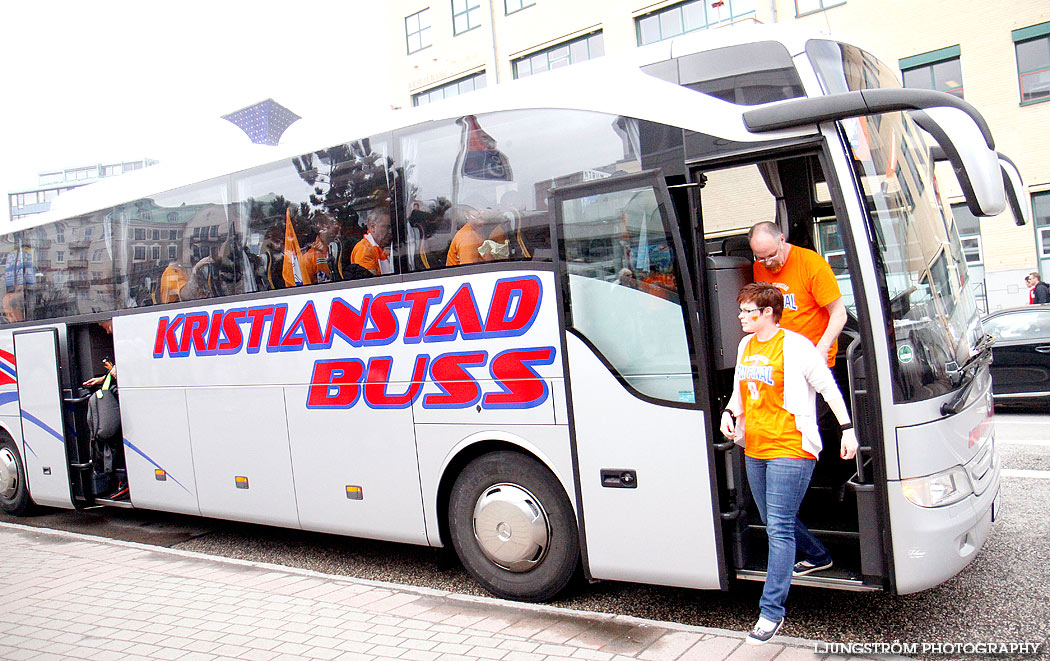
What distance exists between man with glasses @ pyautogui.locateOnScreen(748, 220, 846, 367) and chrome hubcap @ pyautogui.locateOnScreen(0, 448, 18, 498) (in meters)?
9.25

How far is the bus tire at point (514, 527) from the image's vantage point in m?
5.46

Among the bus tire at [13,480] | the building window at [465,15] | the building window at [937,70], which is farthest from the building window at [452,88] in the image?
the bus tire at [13,480]

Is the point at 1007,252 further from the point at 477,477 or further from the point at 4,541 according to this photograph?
the point at 4,541

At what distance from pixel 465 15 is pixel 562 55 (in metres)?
5.21

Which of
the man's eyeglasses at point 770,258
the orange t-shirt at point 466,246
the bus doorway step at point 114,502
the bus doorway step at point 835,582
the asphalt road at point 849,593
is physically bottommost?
the asphalt road at point 849,593

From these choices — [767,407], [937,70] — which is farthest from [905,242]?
[937,70]

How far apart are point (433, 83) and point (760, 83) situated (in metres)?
31.4

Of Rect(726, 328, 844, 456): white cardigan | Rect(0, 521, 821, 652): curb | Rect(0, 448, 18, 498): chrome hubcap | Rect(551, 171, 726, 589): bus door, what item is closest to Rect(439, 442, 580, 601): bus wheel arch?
Rect(0, 521, 821, 652): curb

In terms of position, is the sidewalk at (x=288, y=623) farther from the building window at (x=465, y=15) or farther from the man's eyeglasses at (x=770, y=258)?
the building window at (x=465, y=15)

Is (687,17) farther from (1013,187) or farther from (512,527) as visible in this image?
(512,527)

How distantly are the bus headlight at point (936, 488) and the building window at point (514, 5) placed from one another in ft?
96.6

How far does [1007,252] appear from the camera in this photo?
22.0 m

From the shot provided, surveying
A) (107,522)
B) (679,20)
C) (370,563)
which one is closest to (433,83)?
(679,20)

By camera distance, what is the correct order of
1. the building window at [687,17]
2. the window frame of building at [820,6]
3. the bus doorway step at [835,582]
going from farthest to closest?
the building window at [687,17]
the window frame of building at [820,6]
the bus doorway step at [835,582]
